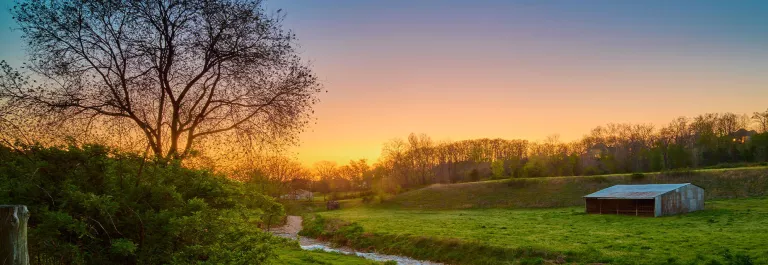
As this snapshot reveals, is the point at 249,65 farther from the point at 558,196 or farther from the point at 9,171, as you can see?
the point at 558,196

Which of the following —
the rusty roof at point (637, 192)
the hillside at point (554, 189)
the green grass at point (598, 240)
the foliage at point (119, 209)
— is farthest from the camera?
the hillside at point (554, 189)

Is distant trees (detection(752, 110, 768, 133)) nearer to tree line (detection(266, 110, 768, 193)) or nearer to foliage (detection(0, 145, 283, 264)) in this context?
tree line (detection(266, 110, 768, 193))

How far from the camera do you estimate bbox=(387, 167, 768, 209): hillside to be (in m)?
63.4

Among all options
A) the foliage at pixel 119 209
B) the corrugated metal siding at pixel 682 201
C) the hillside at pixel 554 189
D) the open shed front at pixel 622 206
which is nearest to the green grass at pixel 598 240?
the open shed front at pixel 622 206

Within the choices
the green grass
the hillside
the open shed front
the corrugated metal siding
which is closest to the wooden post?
the green grass

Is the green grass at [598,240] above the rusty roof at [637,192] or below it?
below

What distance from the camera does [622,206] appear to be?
5028 cm

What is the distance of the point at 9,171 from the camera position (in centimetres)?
846

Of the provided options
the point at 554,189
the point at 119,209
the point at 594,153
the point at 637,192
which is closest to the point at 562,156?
the point at 594,153

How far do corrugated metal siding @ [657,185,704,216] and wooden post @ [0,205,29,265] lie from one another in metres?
52.6

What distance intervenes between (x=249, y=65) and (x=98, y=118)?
4510 mm

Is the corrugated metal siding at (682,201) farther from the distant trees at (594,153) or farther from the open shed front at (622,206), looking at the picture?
the distant trees at (594,153)

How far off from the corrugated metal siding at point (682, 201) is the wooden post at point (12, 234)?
5257 cm

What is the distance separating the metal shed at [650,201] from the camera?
155 ft
